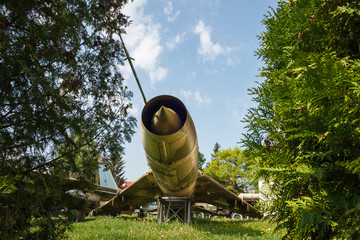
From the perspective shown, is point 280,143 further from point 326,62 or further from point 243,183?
point 243,183

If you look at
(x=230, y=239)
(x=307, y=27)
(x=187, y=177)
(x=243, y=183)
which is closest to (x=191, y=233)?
(x=230, y=239)

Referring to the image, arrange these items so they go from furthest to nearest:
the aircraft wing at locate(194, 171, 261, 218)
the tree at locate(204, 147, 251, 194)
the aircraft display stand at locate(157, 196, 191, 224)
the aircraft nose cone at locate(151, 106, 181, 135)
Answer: the tree at locate(204, 147, 251, 194) → the aircraft wing at locate(194, 171, 261, 218) → the aircraft display stand at locate(157, 196, 191, 224) → the aircraft nose cone at locate(151, 106, 181, 135)

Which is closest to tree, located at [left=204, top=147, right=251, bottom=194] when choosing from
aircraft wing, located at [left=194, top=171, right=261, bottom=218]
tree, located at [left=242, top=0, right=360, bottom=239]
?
aircraft wing, located at [left=194, top=171, right=261, bottom=218]

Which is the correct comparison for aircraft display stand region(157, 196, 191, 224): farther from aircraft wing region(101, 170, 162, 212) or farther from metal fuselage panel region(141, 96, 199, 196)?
metal fuselage panel region(141, 96, 199, 196)

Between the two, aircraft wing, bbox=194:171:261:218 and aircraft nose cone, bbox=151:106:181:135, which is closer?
aircraft nose cone, bbox=151:106:181:135

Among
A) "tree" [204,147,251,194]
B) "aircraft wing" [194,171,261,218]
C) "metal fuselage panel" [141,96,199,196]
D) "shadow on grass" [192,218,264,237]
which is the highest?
"tree" [204,147,251,194]

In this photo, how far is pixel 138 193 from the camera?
47.2 feet

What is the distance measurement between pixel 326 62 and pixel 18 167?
4.90 m

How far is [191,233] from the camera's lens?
888cm

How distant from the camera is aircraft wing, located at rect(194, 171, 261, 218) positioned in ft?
42.3

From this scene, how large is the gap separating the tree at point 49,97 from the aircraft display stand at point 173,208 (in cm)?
667

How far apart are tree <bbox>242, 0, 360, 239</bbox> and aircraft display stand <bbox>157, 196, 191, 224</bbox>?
741 centimetres

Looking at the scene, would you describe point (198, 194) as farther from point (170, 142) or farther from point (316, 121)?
point (316, 121)

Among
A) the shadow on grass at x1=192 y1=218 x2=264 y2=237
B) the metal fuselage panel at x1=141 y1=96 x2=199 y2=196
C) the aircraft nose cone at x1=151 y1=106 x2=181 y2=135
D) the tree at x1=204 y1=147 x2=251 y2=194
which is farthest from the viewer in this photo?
the tree at x1=204 y1=147 x2=251 y2=194
